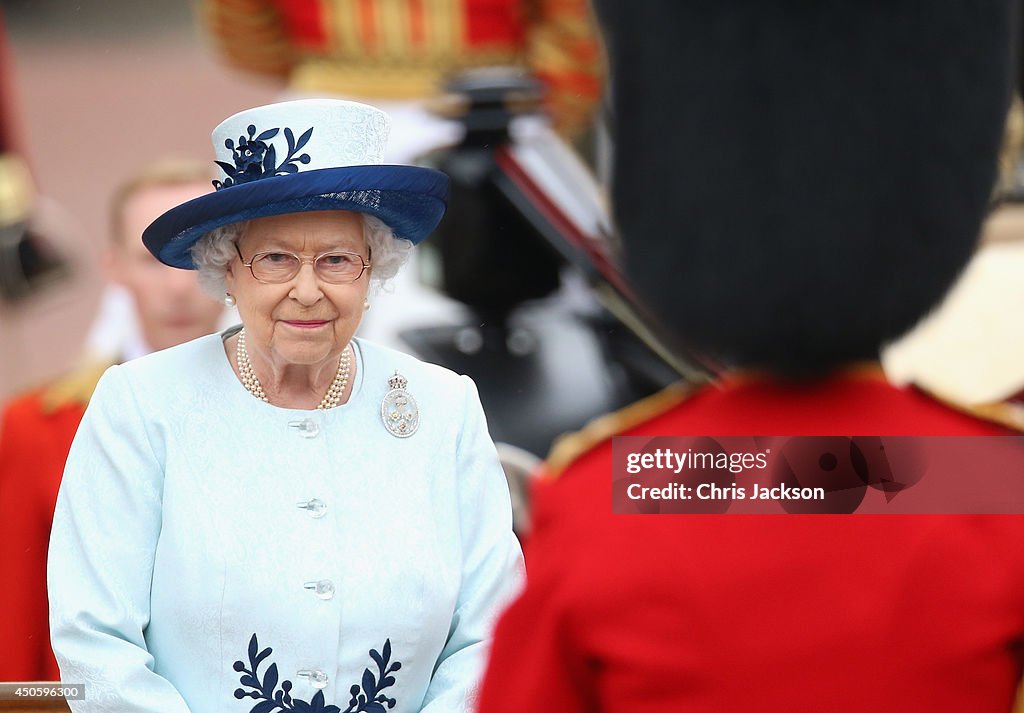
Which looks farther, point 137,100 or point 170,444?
point 137,100

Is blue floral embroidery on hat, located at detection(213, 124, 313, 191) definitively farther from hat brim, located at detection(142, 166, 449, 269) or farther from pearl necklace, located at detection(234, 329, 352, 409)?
pearl necklace, located at detection(234, 329, 352, 409)

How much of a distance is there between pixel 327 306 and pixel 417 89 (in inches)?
40.3

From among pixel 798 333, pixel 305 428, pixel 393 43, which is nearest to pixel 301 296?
pixel 305 428

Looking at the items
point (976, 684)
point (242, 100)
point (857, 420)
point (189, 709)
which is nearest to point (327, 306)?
point (189, 709)

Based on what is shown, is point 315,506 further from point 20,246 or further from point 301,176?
point 20,246

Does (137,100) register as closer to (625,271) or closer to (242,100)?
(242,100)

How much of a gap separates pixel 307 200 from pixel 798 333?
0.67 meters

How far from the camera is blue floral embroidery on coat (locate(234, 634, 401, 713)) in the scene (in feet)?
5.48

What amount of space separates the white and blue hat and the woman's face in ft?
0.09

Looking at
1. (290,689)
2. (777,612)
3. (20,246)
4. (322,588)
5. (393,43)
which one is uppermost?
(393,43)

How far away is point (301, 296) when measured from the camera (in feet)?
5.42

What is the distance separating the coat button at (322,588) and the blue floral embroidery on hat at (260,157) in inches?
17.0

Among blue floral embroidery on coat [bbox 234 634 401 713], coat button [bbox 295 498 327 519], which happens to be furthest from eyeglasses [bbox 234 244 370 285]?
blue floral embroidery on coat [bbox 234 634 401 713]

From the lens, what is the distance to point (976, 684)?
116 cm
